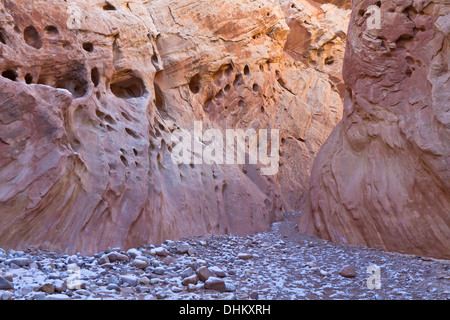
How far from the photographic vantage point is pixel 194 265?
508 centimetres

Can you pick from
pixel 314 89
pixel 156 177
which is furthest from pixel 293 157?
pixel 156 177

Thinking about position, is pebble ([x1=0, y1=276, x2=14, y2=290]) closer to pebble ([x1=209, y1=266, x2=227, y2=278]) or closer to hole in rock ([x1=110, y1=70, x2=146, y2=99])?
pebble ([x1=209, y1=266, x2=227, y2=278])

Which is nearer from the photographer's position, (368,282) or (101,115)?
(368,282)

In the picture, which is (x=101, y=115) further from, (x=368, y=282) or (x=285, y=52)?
(x=285, y=52)

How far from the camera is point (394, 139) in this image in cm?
689

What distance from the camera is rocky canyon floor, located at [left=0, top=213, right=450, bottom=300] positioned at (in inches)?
155

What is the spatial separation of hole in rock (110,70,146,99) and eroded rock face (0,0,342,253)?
3cm

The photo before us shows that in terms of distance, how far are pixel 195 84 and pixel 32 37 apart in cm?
584

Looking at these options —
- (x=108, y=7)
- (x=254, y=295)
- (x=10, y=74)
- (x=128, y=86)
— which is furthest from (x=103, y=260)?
(x=108, y=7)

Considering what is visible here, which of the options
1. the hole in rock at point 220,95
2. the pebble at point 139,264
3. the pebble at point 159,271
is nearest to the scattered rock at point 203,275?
the pebble at point 159,271

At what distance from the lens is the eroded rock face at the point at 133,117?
580 cm

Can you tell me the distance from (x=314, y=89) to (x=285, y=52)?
77.1 inches

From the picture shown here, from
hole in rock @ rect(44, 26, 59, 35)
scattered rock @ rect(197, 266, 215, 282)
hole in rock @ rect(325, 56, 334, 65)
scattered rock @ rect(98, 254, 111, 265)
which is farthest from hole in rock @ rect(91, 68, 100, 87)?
hole in rock @ rect(325, 56, 334, 65)

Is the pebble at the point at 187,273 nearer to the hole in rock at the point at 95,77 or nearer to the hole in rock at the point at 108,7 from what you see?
the hole in rock at the point at 95,77
